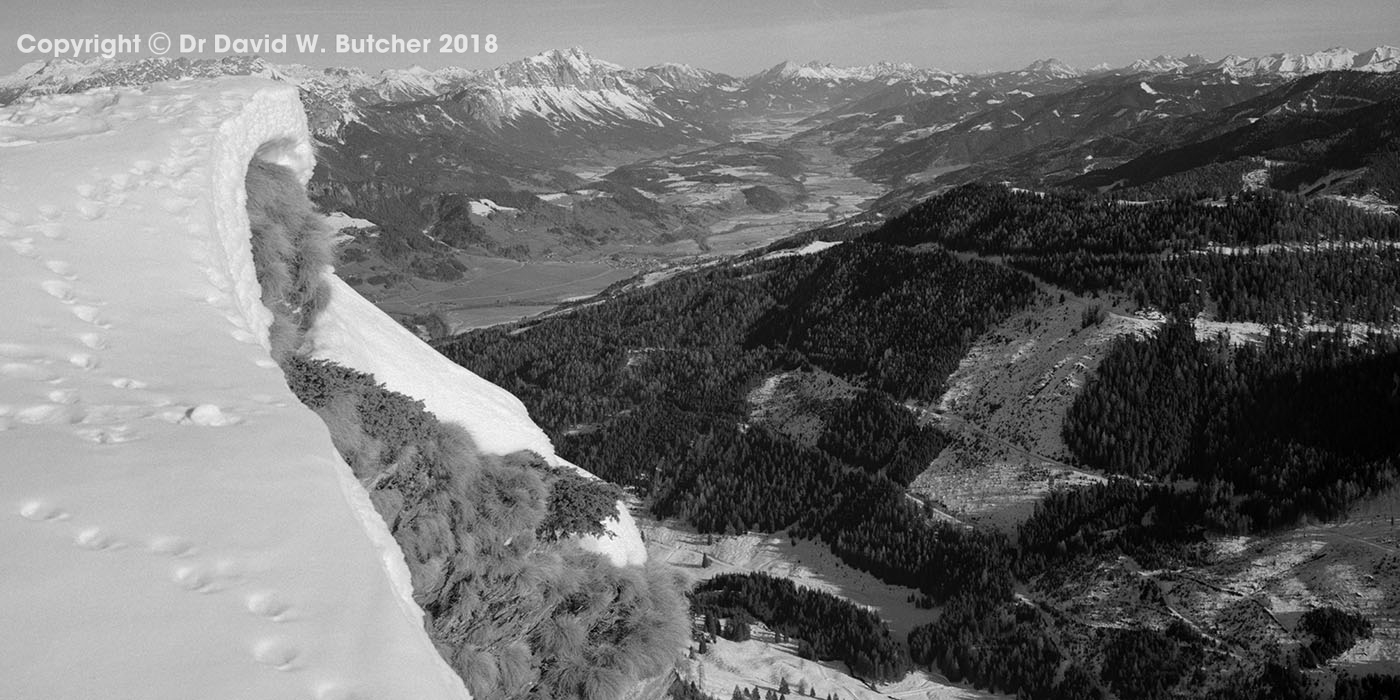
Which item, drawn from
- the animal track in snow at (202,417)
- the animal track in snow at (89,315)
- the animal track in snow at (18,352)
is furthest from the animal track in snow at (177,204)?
the animal track in snow at (202,417)

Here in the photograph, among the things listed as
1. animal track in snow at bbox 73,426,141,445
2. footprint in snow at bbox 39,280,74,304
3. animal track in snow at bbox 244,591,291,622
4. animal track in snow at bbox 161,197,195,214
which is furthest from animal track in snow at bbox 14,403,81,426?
animal track in snow at bbox 161,197,195,214

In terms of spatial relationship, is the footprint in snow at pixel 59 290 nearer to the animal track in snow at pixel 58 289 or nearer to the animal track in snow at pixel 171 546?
the animal track in snow at pixel 58 289

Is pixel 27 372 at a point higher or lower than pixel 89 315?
lower

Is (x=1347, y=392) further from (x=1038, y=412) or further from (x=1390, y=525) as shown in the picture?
(x=1038, y=412)

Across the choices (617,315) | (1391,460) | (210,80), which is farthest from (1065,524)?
(617,315)

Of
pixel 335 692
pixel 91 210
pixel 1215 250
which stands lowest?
pixel 1215 250

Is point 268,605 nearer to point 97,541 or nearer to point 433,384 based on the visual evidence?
Result: point 97,541

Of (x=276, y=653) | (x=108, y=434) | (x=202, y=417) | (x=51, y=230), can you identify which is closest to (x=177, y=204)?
(x=51, y=230)

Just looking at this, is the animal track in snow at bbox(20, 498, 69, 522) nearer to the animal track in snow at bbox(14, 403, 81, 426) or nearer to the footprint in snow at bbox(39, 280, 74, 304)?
the animal track in snow at bbox(14, 403, 81, 426)
